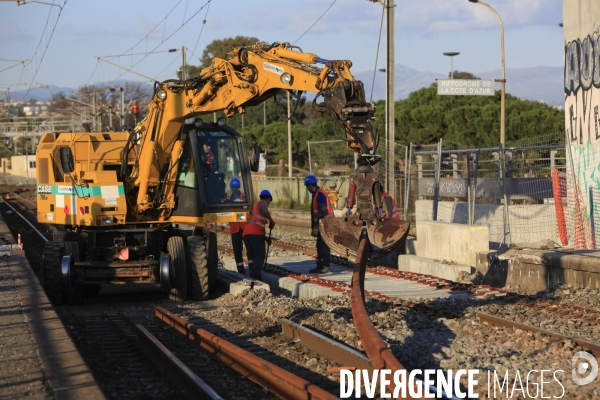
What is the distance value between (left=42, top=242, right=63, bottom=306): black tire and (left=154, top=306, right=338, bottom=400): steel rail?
3504 millimetres

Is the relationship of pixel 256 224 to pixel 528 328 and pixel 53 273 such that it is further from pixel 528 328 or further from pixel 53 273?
pixel 528 328

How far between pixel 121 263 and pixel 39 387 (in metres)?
7.03

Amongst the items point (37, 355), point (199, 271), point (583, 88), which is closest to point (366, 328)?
point (37, 355)

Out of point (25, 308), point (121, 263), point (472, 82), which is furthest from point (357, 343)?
point (472, 82)

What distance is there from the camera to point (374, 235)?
9914 millimetres

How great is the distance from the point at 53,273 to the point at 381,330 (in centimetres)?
659

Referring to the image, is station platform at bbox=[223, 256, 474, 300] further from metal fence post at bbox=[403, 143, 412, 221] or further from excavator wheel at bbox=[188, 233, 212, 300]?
metal fence post at bbox=[403, 143, 412, 221]

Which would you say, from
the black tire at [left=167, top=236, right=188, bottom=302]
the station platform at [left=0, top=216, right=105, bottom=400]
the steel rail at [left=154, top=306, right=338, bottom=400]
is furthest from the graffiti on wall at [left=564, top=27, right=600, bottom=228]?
the station platform at [left=0, top=216, right=105, bottom=400]

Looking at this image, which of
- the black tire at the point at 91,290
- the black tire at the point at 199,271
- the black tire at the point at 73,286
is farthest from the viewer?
the black tire at the point at 91,290

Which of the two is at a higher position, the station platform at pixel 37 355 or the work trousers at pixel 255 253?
the work trousers at pixel 255 253

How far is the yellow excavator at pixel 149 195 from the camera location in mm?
14281

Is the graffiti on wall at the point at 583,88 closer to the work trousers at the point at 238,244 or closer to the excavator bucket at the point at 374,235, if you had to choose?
the work trousers at the point at 238,244

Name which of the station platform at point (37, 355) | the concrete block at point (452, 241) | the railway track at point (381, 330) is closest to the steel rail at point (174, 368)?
the railway track at point (381, 330)

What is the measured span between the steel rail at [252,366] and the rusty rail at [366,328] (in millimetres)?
737
